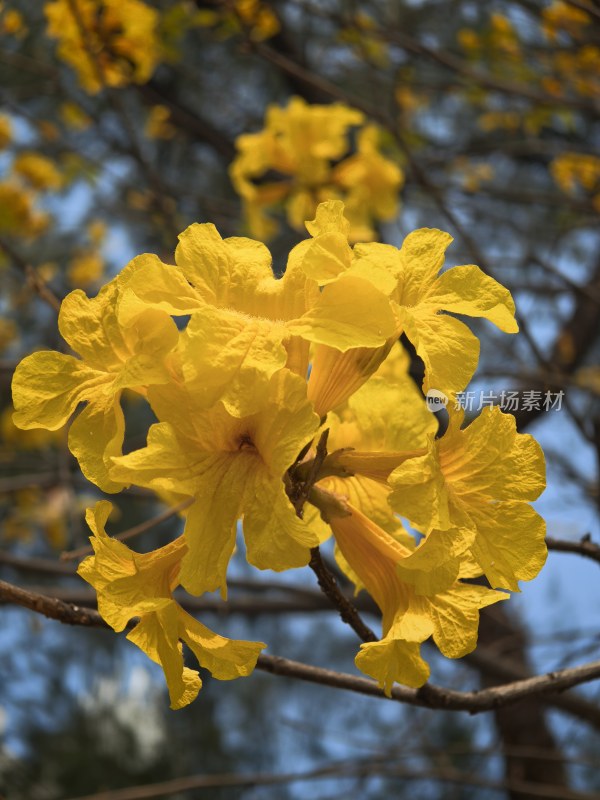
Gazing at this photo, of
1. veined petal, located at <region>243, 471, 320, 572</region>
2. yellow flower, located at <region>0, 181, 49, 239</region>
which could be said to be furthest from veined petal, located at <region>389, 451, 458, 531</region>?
yellow flower, located at <region>0, 181, 49, 239</region>

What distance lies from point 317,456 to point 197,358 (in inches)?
10.4

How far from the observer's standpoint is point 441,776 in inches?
105

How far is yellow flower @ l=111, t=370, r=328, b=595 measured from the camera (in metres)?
1.01

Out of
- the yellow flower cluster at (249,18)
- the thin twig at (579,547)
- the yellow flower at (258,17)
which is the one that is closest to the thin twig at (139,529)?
the thin twig at (579,547)

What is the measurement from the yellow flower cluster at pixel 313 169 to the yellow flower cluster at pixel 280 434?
253 cm

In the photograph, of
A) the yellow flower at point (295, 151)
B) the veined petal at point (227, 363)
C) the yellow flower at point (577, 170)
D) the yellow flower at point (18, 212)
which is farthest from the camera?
the yellow flower at point (18, 212)

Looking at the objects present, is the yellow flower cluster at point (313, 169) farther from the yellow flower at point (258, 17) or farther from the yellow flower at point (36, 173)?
the yellow flower at point (36, 173)

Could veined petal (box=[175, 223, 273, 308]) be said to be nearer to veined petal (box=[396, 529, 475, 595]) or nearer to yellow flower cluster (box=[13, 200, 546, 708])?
yellow flower cluster (box=[13, 200, 546, 708])

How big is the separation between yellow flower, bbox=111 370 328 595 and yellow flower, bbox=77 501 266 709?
65 mm

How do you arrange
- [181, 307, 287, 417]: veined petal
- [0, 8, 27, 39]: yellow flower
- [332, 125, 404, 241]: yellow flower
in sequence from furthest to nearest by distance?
[332, 125, 404, 241]: yellow flower
[0, 8, 27, 39]: yellow flower
[181, 307, 287, 417]: veined petal

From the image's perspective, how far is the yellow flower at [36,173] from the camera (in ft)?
16.7

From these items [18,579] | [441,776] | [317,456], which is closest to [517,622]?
[441,776]

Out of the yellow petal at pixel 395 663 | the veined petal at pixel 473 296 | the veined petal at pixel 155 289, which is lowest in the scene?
the yellow petal at pixel 395 663

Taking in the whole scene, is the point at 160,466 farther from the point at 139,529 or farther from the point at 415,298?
the point at 139,529
